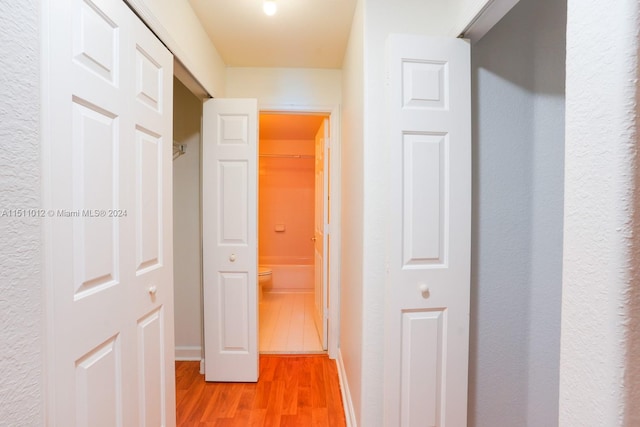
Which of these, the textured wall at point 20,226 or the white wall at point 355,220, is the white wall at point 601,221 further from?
the textured wall at point 20,226

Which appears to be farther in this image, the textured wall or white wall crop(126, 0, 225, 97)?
white wall crop(126, 0, 225, 97)

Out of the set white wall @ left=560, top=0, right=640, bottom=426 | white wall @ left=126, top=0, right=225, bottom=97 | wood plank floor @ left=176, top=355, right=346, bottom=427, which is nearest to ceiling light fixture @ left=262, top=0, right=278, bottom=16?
white wall @ left=126, top=0, right=225, bottom=97

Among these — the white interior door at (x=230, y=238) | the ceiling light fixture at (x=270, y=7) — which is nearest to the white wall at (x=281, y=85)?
the white interior door at (x=230, y=238)

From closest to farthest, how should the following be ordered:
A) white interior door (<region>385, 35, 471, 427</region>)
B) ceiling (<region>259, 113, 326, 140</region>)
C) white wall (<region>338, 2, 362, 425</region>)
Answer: white interior door (<region>385, 35, 471, 427</region>)
white wall (<region>338, 2, 362, 425</region>)
ceiling (<region>259, 113, 326, 140</region>)

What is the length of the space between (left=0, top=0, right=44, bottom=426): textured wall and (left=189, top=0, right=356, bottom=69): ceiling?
124 centimetres

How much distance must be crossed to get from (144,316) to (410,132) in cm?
139

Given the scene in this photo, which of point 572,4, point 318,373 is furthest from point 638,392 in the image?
point 318,373

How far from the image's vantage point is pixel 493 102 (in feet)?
4.52

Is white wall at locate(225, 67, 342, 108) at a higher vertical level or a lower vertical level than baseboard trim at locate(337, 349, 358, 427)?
higher

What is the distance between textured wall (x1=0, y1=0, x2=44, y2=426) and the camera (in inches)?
26.1

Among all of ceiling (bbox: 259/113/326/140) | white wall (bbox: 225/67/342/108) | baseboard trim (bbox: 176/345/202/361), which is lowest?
baseboard trim (bbox: 176/345/202/361)

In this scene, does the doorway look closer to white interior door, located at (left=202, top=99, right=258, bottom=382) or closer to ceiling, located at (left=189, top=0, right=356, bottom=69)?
ceiling, located at (left=189, top=0, right=356, bottom=69)

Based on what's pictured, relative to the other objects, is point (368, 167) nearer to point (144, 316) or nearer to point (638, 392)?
point (638, 392)

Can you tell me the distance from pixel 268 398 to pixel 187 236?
141 centimetres
